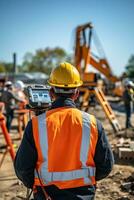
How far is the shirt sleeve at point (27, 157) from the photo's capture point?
2.32 meters

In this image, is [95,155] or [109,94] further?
[109,94]

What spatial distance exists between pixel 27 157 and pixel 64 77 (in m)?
0.69

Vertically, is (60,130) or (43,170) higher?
(60,130)

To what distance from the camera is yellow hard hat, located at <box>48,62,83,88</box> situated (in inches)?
97.7

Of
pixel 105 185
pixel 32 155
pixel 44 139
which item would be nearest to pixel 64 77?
pixel 44 139

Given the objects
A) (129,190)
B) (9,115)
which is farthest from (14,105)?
(129,190)

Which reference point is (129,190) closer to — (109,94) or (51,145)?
(51,145)

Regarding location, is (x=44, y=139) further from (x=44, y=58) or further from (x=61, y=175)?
(x=44, y=58)

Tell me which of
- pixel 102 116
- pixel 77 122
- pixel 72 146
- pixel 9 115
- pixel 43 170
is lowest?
pixel 102 116

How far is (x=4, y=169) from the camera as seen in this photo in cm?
668

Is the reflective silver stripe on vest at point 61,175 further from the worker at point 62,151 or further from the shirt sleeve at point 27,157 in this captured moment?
the shirt sleeve at point 27,157

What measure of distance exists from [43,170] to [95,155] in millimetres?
420

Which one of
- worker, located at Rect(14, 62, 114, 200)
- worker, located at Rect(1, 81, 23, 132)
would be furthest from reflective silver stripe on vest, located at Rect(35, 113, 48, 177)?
worker, located at Rect(1, 81, 23, 132)

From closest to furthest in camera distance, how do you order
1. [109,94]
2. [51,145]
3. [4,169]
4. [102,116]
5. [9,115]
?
[51,145] → [4,169] → [9,115] → [102,116] → [109,94]
